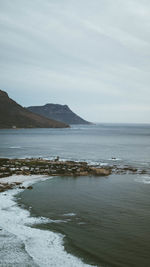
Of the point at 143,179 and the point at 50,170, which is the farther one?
the point at 50,170

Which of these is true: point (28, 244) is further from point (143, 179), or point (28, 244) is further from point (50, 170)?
point (50, 170)

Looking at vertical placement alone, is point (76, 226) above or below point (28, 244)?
above

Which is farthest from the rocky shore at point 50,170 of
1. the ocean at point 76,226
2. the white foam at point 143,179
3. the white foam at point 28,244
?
the white foam at point 28,244

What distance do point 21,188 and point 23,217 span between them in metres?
9.37

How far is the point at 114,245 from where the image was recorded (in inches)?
605

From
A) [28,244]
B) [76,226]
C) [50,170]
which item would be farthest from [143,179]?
[28,244]

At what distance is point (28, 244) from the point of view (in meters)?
15.5

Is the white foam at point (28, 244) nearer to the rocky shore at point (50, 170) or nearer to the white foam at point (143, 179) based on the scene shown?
the rocky shore at point (50, 170)

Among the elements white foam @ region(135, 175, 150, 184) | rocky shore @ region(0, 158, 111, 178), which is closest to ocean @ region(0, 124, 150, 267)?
white foam @ region(135, 175, 150, 184)

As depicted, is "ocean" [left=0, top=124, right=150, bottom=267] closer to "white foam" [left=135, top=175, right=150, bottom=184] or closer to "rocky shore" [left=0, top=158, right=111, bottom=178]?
"white foam" [left=135, top=175, right=150, bottom=184]

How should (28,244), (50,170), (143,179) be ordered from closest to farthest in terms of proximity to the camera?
1. (28,244)
2. (143,179)
3. (50,170)

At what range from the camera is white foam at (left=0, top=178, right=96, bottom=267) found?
13531 millimetres

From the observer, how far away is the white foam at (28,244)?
13531 millimetres

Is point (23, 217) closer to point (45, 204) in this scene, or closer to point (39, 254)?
point (45, 204)
